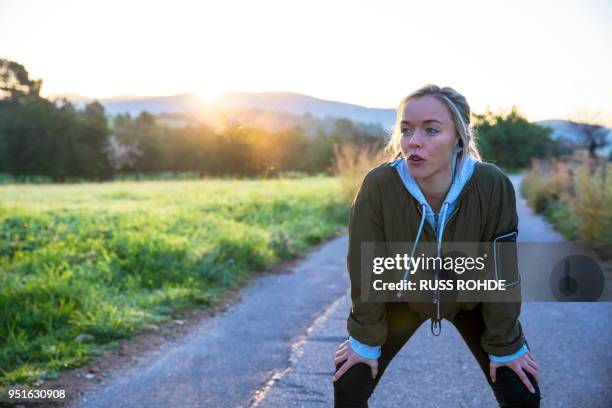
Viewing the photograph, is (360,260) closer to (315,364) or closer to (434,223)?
(434,223)

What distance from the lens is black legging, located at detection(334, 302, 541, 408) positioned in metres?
2.01

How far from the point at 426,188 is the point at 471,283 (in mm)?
421

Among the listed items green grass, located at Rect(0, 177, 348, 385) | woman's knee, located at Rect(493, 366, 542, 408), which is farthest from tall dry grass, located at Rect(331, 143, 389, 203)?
woman's knee, located at Rect(493, 366, 542, 408)

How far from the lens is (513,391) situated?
2.01m

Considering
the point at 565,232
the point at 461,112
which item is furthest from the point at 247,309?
the point at 565,232

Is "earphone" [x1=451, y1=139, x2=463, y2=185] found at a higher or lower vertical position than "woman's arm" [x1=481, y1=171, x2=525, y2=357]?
higher

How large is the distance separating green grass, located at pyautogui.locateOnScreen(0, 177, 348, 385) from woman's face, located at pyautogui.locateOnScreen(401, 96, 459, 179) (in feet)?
9.27

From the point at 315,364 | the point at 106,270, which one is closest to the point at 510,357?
the point at 315,364

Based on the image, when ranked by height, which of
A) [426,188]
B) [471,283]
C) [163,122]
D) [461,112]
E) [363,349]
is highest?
[163,122]

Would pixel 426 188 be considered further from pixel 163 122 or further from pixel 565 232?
pixel 163 122

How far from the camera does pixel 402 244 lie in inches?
87.0

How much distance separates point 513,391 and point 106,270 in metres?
4.74

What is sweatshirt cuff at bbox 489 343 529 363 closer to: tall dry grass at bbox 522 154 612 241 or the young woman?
the young woman

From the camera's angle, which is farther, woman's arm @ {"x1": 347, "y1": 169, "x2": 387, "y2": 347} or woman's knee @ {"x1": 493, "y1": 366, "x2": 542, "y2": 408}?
woman's arm @ {"x1": 347, "y1": 169, "x2": 387, "y2": 347}
